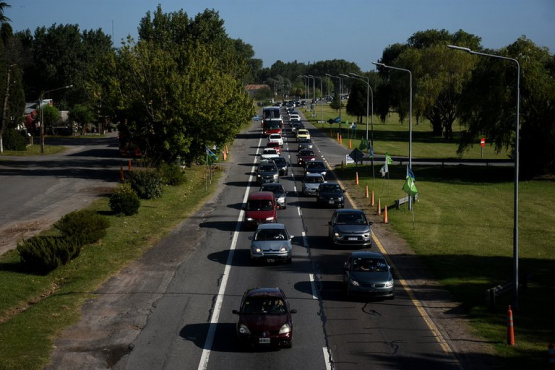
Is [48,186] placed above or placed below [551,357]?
above

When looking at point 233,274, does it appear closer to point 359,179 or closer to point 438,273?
point 438,273

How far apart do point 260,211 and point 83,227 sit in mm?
8969

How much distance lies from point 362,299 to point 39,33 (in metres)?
123

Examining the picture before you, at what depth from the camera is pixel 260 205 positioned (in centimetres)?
3672

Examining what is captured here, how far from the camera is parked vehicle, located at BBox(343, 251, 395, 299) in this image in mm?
23031

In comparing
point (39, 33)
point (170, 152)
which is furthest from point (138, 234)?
point (39, 33)

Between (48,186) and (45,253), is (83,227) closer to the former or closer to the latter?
(45,253)

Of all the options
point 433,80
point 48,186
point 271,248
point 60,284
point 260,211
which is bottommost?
point 60,284

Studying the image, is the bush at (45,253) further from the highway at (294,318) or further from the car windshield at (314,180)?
the car windshield at (314,180)

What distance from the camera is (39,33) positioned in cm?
13250

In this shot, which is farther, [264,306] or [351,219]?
[351,219]

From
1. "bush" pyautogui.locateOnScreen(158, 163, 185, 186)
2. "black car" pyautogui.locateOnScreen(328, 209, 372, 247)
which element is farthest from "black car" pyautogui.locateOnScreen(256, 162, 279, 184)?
"black car" pyautogui.locateOnScreen(328, 209, 372, 247)

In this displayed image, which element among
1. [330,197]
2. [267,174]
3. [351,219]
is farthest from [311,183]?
[351,219]

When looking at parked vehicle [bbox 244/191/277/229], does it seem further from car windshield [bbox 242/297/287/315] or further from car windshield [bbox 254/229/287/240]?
car windshield [bbox 242/297/287/315]
